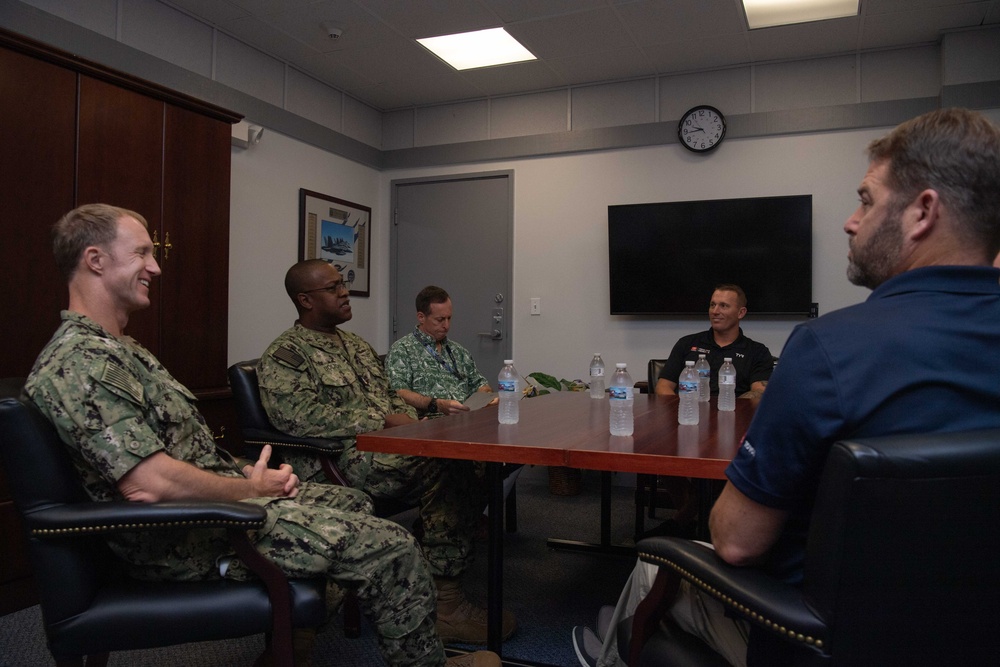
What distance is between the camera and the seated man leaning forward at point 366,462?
234 centimetres

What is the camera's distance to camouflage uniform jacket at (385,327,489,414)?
3.38 m

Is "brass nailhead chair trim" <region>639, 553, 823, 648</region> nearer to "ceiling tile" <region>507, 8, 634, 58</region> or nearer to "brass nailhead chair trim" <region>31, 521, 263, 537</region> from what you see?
"brass nailhead chair trim" <region>31, 521, 263, 537</region>

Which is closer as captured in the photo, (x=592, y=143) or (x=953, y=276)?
(x=953, y=276)

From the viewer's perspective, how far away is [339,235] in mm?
5355

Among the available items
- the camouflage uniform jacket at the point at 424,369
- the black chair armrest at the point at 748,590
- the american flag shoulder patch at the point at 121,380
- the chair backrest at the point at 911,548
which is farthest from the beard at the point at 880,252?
the camouflage uniform jacket at the point at 424,369

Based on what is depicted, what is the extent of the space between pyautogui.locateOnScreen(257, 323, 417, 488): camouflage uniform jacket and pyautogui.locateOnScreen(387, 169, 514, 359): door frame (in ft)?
8.92

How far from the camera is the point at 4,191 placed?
8.73 feet

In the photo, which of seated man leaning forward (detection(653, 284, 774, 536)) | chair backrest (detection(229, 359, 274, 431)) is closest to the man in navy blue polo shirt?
chair backrest (detection(229, 359, 274, 431))

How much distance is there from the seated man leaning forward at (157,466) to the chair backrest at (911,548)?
0.99 m

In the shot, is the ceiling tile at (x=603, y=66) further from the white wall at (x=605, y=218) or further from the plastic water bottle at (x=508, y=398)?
the plastic water bottle at (x=508, y=398)

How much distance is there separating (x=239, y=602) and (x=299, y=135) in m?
4.05

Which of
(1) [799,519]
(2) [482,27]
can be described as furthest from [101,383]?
(2) [482,27]

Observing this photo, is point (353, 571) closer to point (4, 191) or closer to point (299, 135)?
point (4, 191)

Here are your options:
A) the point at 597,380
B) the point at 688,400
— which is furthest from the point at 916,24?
the point at 688,400
